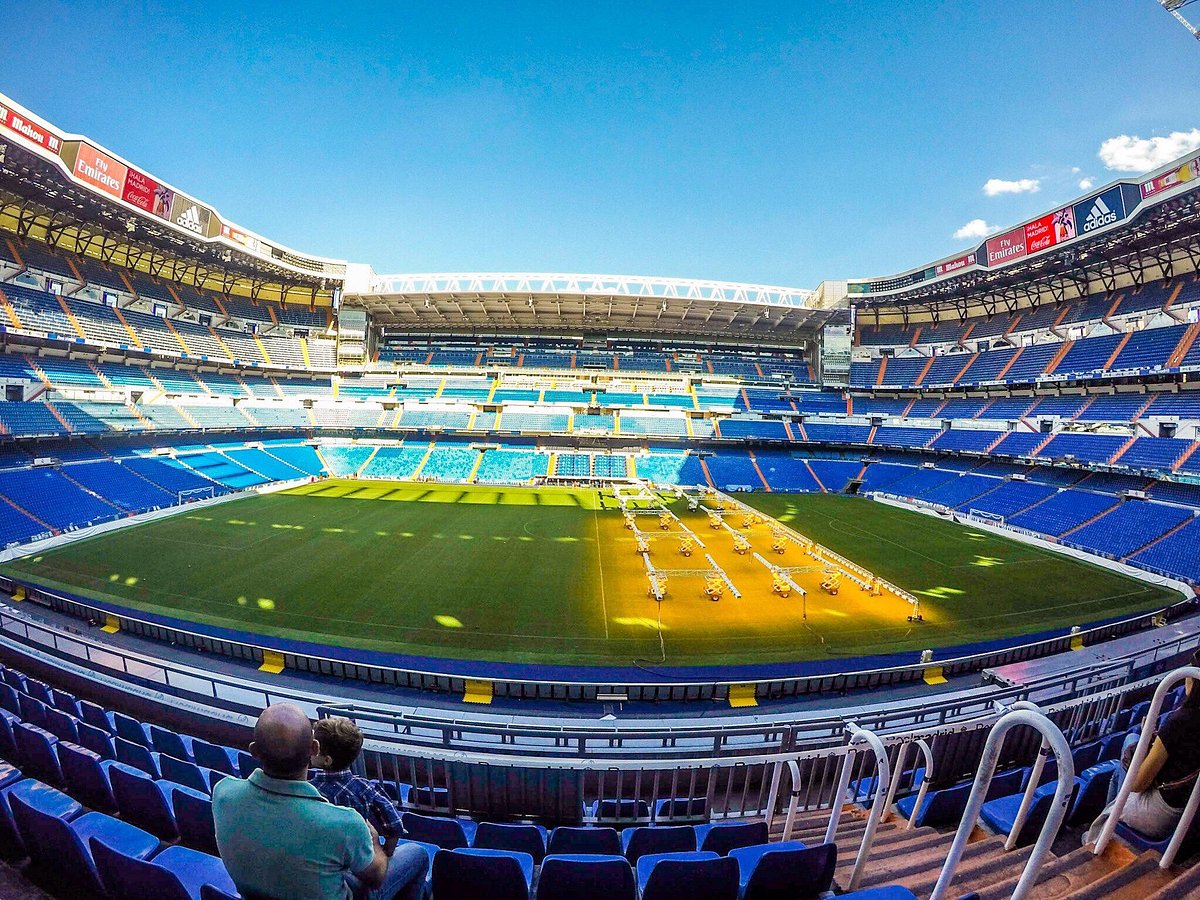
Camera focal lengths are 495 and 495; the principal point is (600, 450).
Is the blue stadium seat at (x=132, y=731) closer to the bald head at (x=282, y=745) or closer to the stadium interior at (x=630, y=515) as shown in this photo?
the stadium interior at (x=630, y=515)

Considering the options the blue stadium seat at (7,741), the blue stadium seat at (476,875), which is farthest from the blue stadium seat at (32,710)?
the blue stadium seat at (476,875)

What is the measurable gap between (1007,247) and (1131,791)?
38175mm

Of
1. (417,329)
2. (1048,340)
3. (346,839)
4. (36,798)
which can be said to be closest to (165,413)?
(417,329)

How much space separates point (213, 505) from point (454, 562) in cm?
1677

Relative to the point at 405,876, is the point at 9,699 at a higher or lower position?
lower

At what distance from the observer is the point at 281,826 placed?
164 centimetres

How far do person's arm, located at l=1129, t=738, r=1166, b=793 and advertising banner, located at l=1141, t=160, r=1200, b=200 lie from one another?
31.6m

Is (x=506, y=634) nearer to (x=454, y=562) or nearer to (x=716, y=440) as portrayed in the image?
(x=454, y=562)

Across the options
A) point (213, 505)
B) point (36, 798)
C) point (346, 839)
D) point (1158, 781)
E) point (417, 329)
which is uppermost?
point (417, 329)

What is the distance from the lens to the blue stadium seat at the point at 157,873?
2219 mm

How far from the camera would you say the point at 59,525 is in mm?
20000

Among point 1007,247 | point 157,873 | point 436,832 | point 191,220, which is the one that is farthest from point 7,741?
point 1007,247

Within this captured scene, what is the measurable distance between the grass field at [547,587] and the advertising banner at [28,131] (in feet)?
54.8

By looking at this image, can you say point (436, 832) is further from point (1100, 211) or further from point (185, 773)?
point (1100, 211)
